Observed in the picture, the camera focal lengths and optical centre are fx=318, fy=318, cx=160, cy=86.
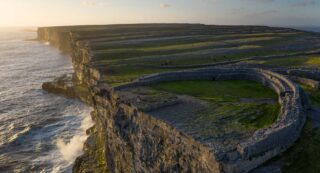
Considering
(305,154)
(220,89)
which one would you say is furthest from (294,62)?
(305,154)

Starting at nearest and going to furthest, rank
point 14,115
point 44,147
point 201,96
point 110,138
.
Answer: point 201,96 → point 110,138 → point 44,147 → point 14,115

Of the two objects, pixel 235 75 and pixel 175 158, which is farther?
pixel 235 75

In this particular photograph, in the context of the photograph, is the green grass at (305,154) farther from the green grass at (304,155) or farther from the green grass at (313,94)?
the green grass at (313,94)

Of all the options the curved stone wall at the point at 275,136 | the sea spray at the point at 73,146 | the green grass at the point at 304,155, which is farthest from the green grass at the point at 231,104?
the sea spray at the point at 73,146

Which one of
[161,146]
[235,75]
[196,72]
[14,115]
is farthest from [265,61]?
[14,115]

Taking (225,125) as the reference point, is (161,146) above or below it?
below

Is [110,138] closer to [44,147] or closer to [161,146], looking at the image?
[161,146]

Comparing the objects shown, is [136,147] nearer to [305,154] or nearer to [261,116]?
[261,116]

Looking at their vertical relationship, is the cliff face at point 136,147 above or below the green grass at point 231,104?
below
